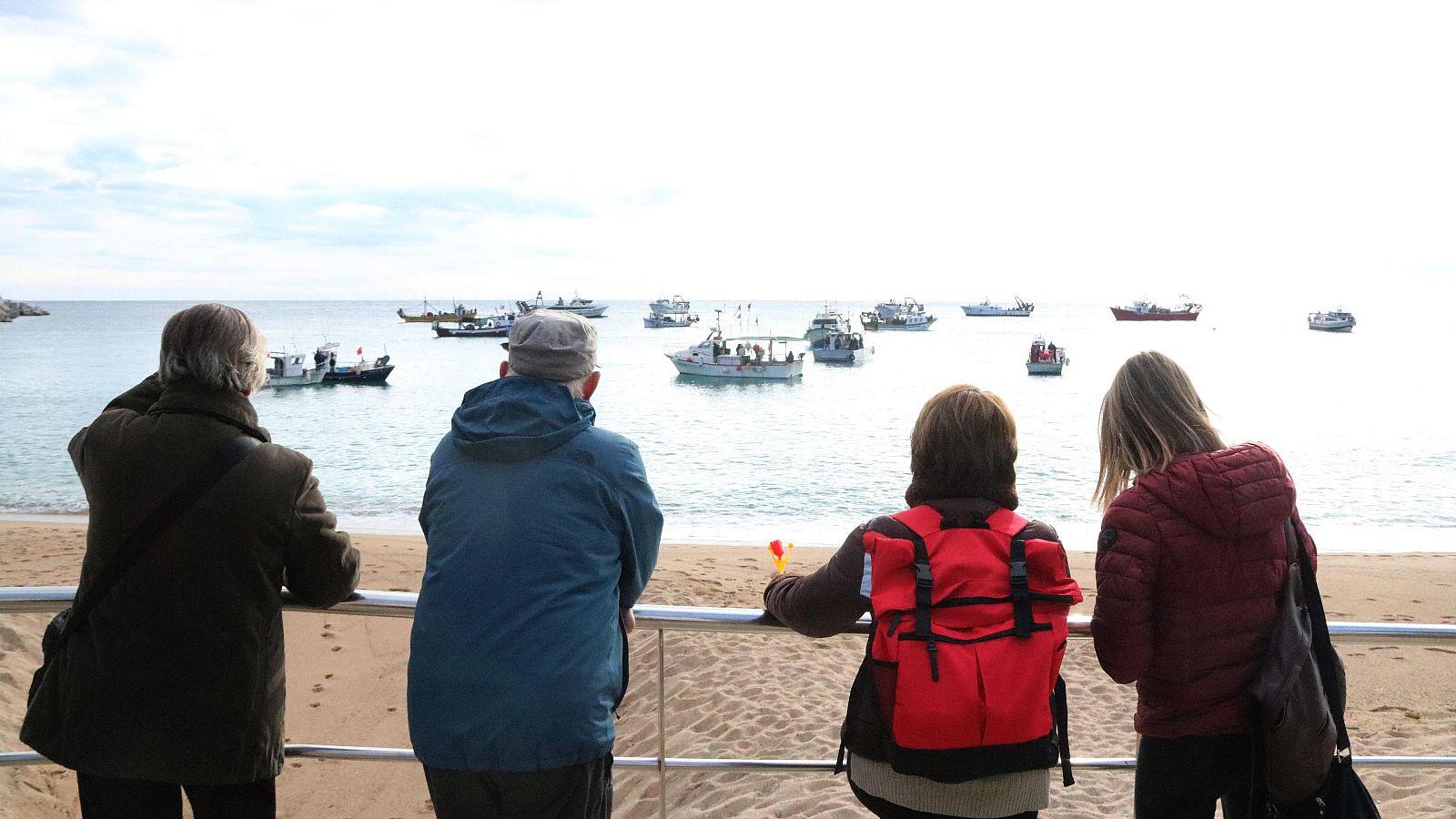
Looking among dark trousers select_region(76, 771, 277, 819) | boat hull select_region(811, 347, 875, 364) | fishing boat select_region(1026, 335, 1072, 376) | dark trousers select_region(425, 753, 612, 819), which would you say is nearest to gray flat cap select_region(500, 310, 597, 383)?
dark trousers select_region(425, 753, 612, 819)

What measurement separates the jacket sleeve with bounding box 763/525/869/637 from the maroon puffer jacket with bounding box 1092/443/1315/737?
1.65ft

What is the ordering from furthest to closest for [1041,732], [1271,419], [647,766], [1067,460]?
[1271,419]
[1067,460]
[647,766]
[1041,732]

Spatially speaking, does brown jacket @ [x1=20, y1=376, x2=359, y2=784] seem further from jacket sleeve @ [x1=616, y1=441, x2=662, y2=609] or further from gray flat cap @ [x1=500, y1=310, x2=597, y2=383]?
jacket sleeve @ [x1=616, y1=441, x2=662, y2=609]

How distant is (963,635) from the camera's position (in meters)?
1.67

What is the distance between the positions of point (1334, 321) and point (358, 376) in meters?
129

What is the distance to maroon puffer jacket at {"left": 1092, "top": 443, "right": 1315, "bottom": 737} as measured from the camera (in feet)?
6.06

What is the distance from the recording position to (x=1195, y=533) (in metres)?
1.88

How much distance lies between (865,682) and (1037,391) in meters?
54.8

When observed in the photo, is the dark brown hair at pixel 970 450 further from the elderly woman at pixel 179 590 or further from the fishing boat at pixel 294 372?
the fishing boat at pixel 294 372

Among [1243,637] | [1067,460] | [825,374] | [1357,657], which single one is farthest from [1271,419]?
[1243,637]

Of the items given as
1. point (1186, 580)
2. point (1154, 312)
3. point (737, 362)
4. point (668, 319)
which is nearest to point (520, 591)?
point (1186, 580)

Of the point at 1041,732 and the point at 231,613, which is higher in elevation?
the point at 231,613

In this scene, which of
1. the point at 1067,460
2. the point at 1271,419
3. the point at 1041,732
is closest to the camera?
the point at 1041,732

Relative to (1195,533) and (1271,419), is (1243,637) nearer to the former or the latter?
(1195,533)
